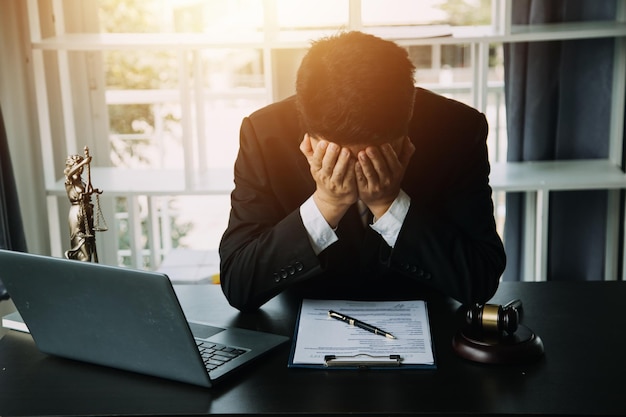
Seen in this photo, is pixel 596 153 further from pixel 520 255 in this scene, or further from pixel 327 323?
pixel 327 323

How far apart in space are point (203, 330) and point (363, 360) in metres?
0.31

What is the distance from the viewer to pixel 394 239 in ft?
4.79

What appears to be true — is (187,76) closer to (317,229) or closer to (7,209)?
(7,209)

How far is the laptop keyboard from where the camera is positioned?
119 cm

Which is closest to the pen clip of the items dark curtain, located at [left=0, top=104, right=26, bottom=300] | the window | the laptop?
the laptop

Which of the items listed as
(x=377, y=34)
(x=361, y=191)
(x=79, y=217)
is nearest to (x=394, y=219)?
(x=361, y=191)

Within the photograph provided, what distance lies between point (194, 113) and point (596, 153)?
1.50 meters

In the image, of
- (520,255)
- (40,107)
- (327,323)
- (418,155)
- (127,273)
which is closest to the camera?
(127,273)

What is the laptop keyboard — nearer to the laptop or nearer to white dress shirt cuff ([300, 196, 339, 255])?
the laptop

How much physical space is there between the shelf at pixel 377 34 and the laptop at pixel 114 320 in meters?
1.49

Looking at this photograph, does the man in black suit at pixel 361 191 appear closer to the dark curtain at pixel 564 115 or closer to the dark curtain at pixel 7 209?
the dark curtain at pixel 7 209

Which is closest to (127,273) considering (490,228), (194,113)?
(490,228)

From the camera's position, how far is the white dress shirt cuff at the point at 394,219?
1.45 m

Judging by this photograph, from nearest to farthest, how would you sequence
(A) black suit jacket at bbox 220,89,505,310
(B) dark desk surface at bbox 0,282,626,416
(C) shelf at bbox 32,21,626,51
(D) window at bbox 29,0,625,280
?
(B) dark desk surface at bbox 0,282,626,416 → (A) black suit jacket at bbox 220,89,505,310 → (C) shelf at bbox 32,21,626,51 → (D) window at bbox 29,0,625,280
